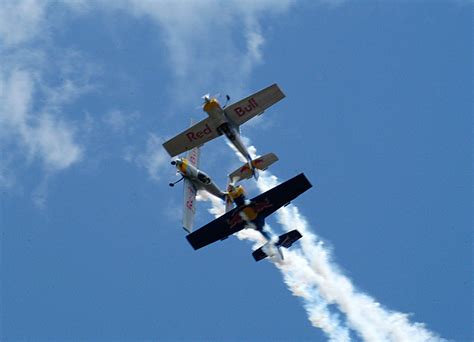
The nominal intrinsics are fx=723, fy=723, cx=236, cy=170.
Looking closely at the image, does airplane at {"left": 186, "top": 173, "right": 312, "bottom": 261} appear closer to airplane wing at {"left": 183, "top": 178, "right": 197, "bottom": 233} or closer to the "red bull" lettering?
airplane wing at {"left": 183, "top": 178, "right": 197, "bottom": 233}

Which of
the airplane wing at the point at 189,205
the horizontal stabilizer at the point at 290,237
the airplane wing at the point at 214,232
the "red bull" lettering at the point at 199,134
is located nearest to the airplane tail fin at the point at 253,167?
the "red bull" lettering at the point at 199,134

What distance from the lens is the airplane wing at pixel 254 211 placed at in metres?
36.1

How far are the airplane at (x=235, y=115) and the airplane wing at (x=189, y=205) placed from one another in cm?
448

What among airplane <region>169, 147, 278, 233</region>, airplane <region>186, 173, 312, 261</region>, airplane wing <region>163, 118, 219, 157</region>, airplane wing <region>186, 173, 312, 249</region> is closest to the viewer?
airplane wing <region>186, 173, 312, 249</region>

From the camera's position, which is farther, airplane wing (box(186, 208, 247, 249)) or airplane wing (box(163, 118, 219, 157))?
airplane wing (box(163, 118, 219, 157))

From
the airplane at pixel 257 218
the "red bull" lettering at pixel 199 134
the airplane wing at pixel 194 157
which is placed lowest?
the airplane at pixel 257 218

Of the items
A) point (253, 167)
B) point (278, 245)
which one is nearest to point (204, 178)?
point (253, 167)

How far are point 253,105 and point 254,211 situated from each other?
20.0 ft

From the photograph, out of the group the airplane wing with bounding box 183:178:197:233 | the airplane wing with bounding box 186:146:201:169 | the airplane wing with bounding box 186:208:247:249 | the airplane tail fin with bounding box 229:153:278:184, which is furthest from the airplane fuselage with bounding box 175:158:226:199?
the airplane wing with bounding box 186:208:247:249

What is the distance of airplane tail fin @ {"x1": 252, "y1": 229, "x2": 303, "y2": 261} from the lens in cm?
3834

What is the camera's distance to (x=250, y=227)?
37938 millimetres

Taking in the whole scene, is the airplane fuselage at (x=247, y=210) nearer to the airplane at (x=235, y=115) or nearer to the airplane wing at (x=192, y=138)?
the airplane at (x=235, y=115)

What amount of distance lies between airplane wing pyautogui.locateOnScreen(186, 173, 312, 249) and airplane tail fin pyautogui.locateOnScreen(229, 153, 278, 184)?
118 inches

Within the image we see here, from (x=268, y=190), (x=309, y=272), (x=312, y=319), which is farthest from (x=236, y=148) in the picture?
(x=312, y=319)
